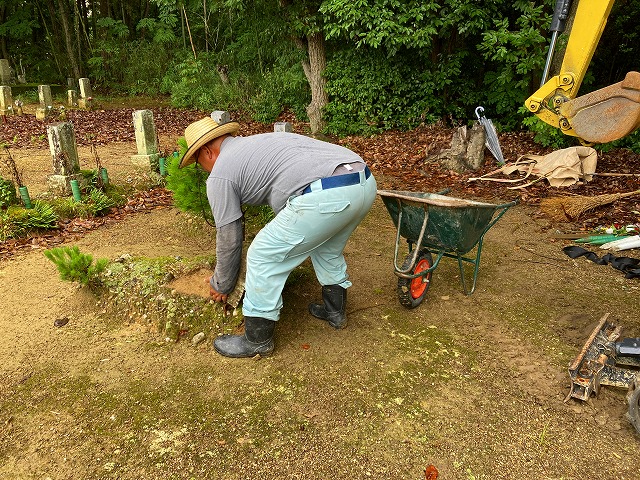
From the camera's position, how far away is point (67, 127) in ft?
20.9

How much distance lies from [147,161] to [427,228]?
5.74 m

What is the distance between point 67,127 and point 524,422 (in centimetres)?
636

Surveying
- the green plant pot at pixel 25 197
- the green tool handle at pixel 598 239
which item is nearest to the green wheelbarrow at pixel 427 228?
the green tool handle at pixel 598 239

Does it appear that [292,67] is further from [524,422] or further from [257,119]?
[524,422]

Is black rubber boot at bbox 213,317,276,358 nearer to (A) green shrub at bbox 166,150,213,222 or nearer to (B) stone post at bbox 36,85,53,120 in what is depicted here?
(A) green shrub at bbox 166,150,213,222

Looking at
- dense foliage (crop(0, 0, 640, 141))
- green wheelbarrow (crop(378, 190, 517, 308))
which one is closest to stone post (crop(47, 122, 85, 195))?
green wheelbarrow (crop(378, 190, 517, 308))

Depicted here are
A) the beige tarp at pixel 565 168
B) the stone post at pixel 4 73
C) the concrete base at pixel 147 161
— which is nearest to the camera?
the beige tarp at pixel 565 168

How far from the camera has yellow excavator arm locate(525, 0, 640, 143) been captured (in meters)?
5.98

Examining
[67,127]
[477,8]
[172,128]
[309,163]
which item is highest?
[477,8]

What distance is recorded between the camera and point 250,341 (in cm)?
316

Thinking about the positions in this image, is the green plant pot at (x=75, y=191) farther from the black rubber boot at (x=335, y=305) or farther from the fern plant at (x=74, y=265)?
the black rubber boot at (x=335, y=305)

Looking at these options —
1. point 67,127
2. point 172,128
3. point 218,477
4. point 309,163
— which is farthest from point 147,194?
point 172,128

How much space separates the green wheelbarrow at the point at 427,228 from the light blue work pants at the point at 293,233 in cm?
70

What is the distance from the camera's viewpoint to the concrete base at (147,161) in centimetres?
791
